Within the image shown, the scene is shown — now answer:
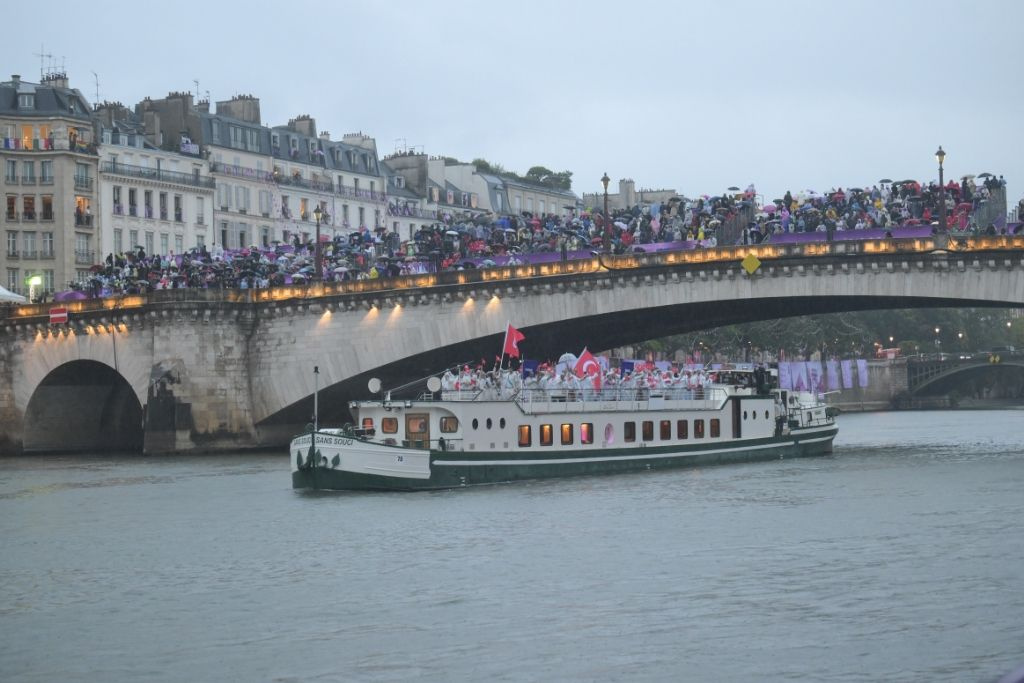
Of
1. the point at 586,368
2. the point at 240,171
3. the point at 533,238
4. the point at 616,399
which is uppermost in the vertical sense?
the point at 240,171

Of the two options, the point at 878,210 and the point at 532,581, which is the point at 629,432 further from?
the point at 532,581

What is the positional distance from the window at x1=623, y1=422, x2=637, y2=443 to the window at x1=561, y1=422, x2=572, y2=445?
7.68ft

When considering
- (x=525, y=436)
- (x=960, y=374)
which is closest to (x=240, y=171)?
(x=525, y=436)

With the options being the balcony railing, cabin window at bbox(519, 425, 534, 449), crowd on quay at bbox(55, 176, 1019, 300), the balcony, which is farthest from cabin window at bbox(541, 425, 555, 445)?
the balcony

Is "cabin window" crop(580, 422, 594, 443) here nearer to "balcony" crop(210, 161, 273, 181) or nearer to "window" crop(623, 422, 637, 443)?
"window" crop(623, 422, 637, 443)

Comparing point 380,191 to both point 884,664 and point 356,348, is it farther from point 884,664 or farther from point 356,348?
point 884,664

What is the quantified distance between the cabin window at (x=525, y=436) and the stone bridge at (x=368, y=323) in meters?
11.9

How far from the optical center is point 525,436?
174 ft

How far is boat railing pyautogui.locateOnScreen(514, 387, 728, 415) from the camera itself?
53.0 metres

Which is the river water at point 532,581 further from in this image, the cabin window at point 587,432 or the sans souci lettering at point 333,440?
the cabin window at point 587,432

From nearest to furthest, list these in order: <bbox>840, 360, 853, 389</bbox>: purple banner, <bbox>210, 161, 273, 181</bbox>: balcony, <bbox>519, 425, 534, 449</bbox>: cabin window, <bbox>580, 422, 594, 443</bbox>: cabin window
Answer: <bbox>519, 425, 534, 449</bbox>: cabin window
<bbox>580, 422, 594, 443</bbox>: cabin window
<bbox>210, 161, 273, 181</bbox>: balcony
<bbox>840, 360, 853, 389</bbox>: purple banner

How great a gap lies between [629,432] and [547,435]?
366 cm

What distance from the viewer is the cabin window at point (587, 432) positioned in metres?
54.6

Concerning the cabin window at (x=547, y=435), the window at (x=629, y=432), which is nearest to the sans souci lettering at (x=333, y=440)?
the cabin window at (x=547, y=435)
